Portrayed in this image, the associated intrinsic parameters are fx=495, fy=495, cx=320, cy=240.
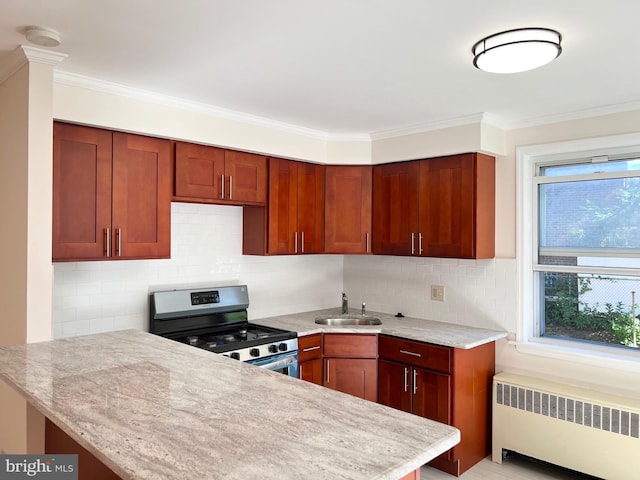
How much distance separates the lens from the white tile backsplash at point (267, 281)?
10.3 ft

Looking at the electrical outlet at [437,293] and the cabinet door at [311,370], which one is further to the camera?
the electrical outlet at [437,293]

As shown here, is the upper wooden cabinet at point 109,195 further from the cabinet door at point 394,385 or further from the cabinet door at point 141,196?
the cabinet door at point 394,385

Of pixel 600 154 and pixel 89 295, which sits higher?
pixel 600 154

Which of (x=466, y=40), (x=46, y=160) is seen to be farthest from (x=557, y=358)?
(x=46, y=160)

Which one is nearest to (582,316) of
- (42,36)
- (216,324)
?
(216,324)

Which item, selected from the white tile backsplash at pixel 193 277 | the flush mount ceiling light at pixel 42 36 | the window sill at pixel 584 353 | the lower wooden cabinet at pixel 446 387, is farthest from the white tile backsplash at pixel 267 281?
the flush mount ceiling light at pixel 42 36

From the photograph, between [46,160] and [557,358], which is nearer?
[46,160]

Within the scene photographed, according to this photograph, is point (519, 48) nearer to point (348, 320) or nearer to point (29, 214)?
point (29, 214)

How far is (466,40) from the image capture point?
2.14m

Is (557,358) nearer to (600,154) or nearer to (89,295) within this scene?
(600,154)

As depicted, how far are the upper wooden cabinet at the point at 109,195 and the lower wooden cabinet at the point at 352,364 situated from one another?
1434 mm

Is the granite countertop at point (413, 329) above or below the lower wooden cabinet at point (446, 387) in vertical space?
above

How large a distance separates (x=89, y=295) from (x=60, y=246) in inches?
21.4

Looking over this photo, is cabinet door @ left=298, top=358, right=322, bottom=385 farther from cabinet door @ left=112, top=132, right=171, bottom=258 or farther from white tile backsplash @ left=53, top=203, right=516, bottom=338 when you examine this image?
cabinet door @ left=112, top=132, right=171, bottom=258
